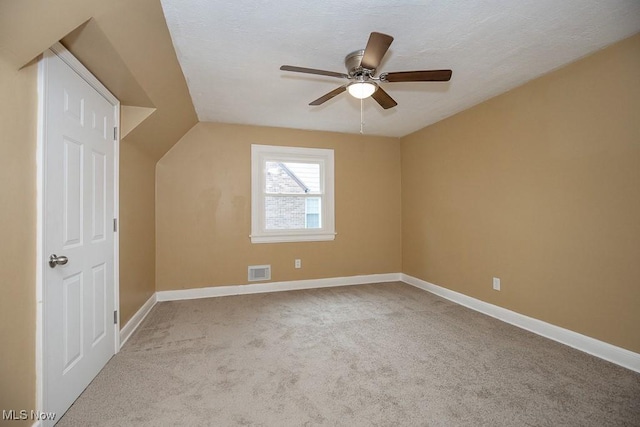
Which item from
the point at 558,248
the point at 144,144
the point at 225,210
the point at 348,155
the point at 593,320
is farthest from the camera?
the point at 348,155

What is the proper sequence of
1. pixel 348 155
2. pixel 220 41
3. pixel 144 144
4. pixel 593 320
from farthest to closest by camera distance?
pixel 348 155
pixel 144 144
pixel 593 320
pixel 220 41

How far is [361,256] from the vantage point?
471 cm

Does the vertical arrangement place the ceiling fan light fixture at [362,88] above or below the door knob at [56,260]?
above

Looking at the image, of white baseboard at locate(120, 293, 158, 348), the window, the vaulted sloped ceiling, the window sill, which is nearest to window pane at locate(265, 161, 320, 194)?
the window

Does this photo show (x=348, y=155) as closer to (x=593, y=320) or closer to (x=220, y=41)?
(x=220, y=41)

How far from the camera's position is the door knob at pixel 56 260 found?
158cm

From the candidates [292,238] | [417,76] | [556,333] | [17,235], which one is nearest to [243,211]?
[292,238]

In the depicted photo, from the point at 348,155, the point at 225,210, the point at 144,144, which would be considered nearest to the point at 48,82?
the point at 144,144

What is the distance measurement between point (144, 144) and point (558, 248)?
165 inches

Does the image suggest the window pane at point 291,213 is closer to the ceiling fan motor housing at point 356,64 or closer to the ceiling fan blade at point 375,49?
the ceiling fan motor housing at point 356,64

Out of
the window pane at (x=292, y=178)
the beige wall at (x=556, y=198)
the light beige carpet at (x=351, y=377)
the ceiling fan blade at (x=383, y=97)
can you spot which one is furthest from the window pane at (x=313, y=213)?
the ceiling fan blade at (x=383, y=97)

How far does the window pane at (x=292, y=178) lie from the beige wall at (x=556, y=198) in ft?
6.28

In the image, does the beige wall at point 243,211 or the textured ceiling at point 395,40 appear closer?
the textured ceiling at point 395,40

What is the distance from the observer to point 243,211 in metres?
4.18
